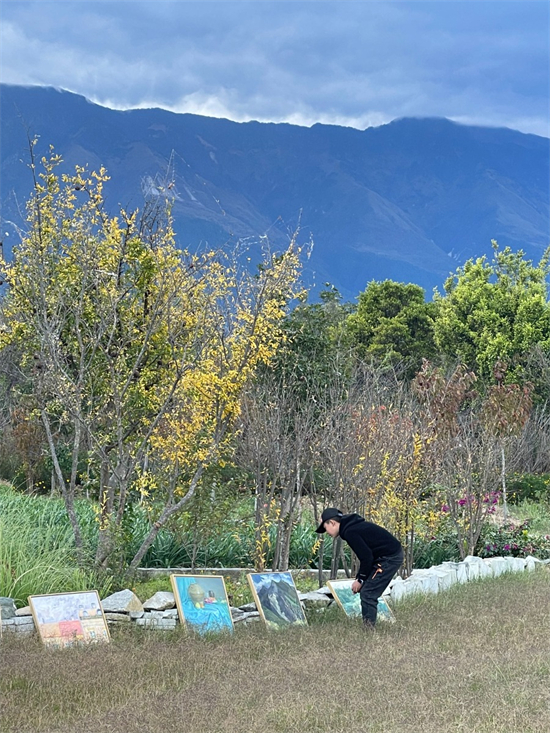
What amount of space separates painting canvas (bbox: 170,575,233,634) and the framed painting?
2.32 ft

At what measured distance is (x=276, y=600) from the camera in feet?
25.5

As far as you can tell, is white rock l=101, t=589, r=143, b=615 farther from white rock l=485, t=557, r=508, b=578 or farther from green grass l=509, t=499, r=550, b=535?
green grass l=509, t=499, r=550, b=535

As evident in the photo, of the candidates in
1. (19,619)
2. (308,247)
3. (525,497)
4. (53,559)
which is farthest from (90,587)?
(525,497)

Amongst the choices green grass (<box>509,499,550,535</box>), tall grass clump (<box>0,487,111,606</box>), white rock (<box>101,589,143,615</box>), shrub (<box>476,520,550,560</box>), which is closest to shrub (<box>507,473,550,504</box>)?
green grass (<box>509,499,550,535</box>)

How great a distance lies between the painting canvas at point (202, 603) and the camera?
716 centimetres

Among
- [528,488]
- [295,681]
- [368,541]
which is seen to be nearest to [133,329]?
[368,541]

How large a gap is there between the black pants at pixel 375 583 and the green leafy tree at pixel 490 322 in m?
16.2

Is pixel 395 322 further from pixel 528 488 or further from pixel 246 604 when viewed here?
pixel 246 604

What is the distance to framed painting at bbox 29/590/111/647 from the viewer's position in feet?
21.7

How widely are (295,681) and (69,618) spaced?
219cm

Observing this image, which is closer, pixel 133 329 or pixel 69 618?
pixel 69 618

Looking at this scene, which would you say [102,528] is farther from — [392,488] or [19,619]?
[392,488]

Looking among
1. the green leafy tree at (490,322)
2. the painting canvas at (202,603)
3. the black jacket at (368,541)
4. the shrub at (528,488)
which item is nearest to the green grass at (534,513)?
the shrub at (528,488)

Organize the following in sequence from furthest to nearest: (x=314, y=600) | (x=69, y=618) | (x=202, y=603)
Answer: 1. (x=314, y=600)
2. (x=202, y=603)
3. (x=69, y=618)
